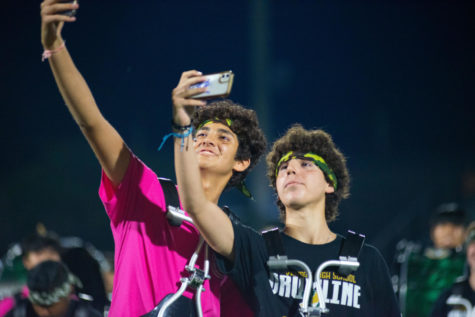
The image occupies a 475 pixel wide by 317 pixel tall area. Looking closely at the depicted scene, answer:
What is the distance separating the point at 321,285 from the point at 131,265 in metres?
0.85

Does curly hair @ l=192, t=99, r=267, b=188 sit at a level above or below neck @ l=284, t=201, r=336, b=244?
above

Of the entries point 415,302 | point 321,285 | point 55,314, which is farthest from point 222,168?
point 415,302

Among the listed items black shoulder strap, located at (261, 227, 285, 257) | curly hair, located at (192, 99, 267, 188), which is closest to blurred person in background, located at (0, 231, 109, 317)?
curly hair, located at (192, 99, 267, 188)

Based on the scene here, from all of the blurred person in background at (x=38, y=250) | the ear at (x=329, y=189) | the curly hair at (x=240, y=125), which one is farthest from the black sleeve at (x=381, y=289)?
the blurred person in background at (x=38, y=250)

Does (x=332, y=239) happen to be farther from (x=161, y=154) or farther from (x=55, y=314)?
(x=161, y=154)

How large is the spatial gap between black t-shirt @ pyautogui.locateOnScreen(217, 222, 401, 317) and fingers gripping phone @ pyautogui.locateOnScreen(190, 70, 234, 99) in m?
0.72

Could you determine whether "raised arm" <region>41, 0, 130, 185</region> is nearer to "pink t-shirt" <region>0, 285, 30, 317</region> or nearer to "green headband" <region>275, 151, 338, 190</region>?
Result: "green headband" <region>275, 151, 338, 190</region>

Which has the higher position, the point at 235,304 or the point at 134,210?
the point at 134,210

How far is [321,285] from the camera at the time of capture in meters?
2.61

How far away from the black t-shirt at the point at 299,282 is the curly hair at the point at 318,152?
0.45m

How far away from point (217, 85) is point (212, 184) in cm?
85

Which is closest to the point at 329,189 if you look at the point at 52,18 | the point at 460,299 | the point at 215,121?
the point at 215,121

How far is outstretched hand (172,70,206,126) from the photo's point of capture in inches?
84.0

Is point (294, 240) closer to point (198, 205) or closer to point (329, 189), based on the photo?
point (329, 189)
